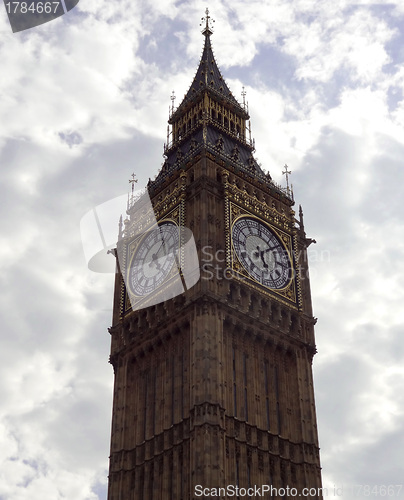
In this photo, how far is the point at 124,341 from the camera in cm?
6944

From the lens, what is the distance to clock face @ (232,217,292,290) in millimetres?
68312

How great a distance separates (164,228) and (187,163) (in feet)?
23.9

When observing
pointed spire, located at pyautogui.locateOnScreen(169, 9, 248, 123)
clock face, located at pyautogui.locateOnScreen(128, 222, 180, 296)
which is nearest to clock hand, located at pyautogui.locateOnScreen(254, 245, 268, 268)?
clock face, located at pyautogui.locateOnScreen(128, 222, 180, 296)

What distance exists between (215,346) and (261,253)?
11671 mm

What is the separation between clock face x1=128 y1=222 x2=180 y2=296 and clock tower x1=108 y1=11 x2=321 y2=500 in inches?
5.5

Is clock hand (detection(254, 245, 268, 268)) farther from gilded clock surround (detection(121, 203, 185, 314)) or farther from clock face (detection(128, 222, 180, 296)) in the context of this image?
clock face (detection(128, 222, 180, 296))

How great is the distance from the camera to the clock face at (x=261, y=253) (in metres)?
68.3

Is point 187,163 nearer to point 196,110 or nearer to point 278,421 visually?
point 196,110

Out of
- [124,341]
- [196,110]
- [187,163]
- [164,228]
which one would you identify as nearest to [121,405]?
[124,341]

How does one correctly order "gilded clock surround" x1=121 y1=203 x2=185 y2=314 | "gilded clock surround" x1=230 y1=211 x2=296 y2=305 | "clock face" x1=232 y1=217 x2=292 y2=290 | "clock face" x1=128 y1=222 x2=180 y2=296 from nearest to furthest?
"gilded clock surround" x1=230 y1=211 x2=296 y2=305 < "gilded clock surround" x1=121 y1=203 x2=185 y2=314 < "clock face" x1=232 y1=217 x2=292 y2=290 < "clock face" x1=128 y1=222 x2=180 y2=296

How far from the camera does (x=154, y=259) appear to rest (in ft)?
232

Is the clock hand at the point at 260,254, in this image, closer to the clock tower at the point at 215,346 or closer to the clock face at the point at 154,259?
the clock tower at the point at 215,346

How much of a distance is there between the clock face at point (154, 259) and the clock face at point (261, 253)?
5.28m

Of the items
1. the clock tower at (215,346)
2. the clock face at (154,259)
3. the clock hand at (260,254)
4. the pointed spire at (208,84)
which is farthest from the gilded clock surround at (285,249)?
the pointed spire at (208,84)
